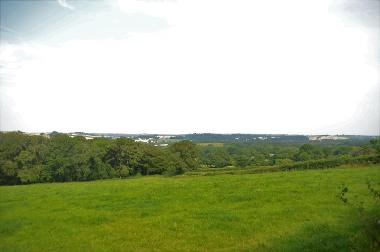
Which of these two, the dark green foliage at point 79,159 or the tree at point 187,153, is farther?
the tree at point 187,153

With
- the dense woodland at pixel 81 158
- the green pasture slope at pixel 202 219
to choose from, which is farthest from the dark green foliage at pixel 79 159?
the green pasture slope at pixel 202 219

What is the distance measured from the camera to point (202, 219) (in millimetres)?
16984

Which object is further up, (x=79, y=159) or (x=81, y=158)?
(x=81, y=158)

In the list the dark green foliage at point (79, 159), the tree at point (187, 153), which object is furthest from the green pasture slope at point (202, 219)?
the tree at point (187, 153)

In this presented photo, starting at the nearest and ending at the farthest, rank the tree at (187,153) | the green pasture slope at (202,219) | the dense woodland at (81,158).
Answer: the green pasture slope at (202,219) < the dense woodland at (81,158) < the tree at (187,153)

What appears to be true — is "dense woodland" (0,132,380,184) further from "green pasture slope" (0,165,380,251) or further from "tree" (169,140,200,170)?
"green pasture slope" (0,165,380,251)

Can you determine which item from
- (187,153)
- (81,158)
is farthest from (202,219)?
(187,153)

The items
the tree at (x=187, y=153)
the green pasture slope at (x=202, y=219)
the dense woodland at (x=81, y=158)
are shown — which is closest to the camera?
the green pasture slope at (x=202, y=219)

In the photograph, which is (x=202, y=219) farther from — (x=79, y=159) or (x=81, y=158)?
(x=81, y=158)

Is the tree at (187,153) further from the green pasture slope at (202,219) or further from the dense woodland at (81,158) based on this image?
the green pasture slope at (202,219)


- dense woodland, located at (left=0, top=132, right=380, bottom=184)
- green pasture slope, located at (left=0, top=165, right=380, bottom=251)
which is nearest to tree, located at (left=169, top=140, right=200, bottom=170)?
dense woodland, located at (left=0, top=132, right=380, bottom=184)

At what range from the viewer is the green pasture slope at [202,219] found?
42.6 feet

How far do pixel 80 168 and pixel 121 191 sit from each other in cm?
5410

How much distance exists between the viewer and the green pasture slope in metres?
13.0
